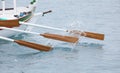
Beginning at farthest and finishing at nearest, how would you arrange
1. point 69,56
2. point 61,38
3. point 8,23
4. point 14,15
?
point 14,15, point 69,56, point 61,38, point 8,23

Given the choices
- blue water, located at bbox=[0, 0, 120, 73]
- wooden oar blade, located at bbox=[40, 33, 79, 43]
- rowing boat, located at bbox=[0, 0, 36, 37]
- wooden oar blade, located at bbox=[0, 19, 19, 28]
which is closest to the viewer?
blue water, located at bbox=[0, 0, 120, 73]

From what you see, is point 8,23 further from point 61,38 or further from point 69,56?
point 69,56

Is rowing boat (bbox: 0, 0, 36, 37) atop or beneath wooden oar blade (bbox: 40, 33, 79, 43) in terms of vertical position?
atop

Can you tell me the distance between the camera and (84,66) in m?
23.1

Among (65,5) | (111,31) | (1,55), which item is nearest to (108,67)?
(1,55)

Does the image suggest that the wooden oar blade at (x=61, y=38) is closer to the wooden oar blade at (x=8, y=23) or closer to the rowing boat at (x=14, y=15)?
the wooden oar blade at (x=8, y=23)

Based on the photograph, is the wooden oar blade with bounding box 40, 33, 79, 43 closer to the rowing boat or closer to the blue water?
the blue water

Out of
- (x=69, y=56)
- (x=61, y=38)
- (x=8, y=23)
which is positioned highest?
(x=8, y=23)

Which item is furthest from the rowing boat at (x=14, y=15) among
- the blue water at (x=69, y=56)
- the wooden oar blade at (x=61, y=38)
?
the wooden oar blade at (x=61, y=38)

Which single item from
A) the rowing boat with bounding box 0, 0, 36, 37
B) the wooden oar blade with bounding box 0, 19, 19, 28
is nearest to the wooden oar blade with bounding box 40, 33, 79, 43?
the wooden oar blade with bounding box 0, 19, 19, 28

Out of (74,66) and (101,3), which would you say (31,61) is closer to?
(74,66)

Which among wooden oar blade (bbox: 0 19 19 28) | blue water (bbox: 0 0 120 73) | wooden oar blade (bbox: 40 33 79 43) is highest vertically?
wooden oar blade (bbox: 0 19 19 28)

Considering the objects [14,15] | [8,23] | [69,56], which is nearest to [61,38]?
[69,56]

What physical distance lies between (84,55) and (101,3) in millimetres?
22637
